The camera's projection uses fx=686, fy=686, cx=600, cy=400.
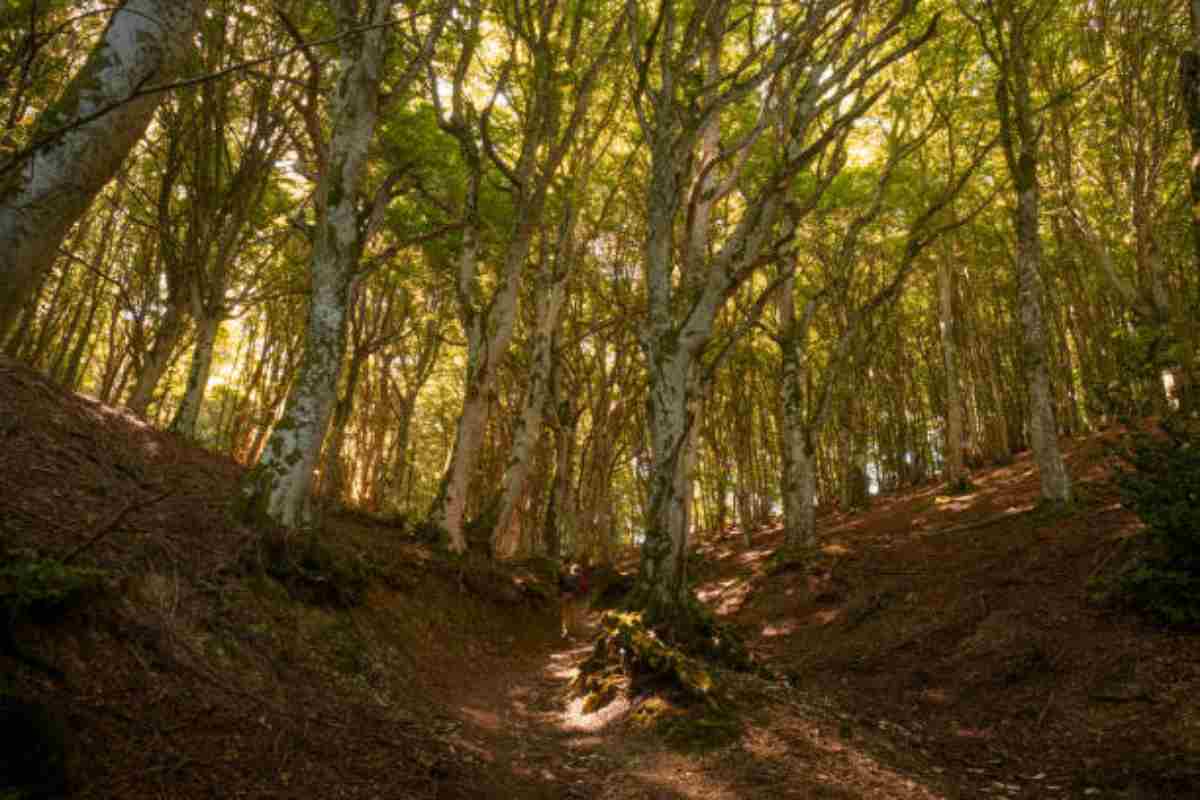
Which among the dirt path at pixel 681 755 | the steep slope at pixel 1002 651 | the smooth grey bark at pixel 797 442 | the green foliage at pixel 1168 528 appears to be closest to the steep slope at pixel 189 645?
the dirt path at pixel 681 755

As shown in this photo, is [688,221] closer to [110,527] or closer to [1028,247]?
[1028,247]

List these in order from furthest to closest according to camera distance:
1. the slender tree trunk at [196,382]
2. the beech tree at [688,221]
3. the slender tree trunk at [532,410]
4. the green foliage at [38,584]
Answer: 1. the slender tree trunk at [532,410]
2. the slender tree trunk at [196,382]
3. the beech tree at [688,221]
4. the green foliage at [38,584]

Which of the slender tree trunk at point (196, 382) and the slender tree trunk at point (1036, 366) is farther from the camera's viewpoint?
the slender tree trunk at point (196, 382)

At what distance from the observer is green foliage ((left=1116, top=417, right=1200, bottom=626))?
242 inches

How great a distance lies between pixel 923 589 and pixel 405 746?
8313 mm

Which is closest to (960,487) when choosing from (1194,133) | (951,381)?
(951,381)

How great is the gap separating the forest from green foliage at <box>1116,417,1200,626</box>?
0.03 meters

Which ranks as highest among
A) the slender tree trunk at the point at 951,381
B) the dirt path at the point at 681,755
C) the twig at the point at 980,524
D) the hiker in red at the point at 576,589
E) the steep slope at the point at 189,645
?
the slender tree trunk at the point at 951,381

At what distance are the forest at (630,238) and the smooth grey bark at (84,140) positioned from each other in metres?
0.01

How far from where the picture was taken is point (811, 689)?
7.82 m

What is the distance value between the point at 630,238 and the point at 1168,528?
51.3 feet

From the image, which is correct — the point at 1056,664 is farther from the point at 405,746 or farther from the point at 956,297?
the point at 956,297

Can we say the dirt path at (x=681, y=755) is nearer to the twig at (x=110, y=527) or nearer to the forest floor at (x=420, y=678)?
the forest floor at (x=420, y=678)

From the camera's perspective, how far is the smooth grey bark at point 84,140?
2326 mm
